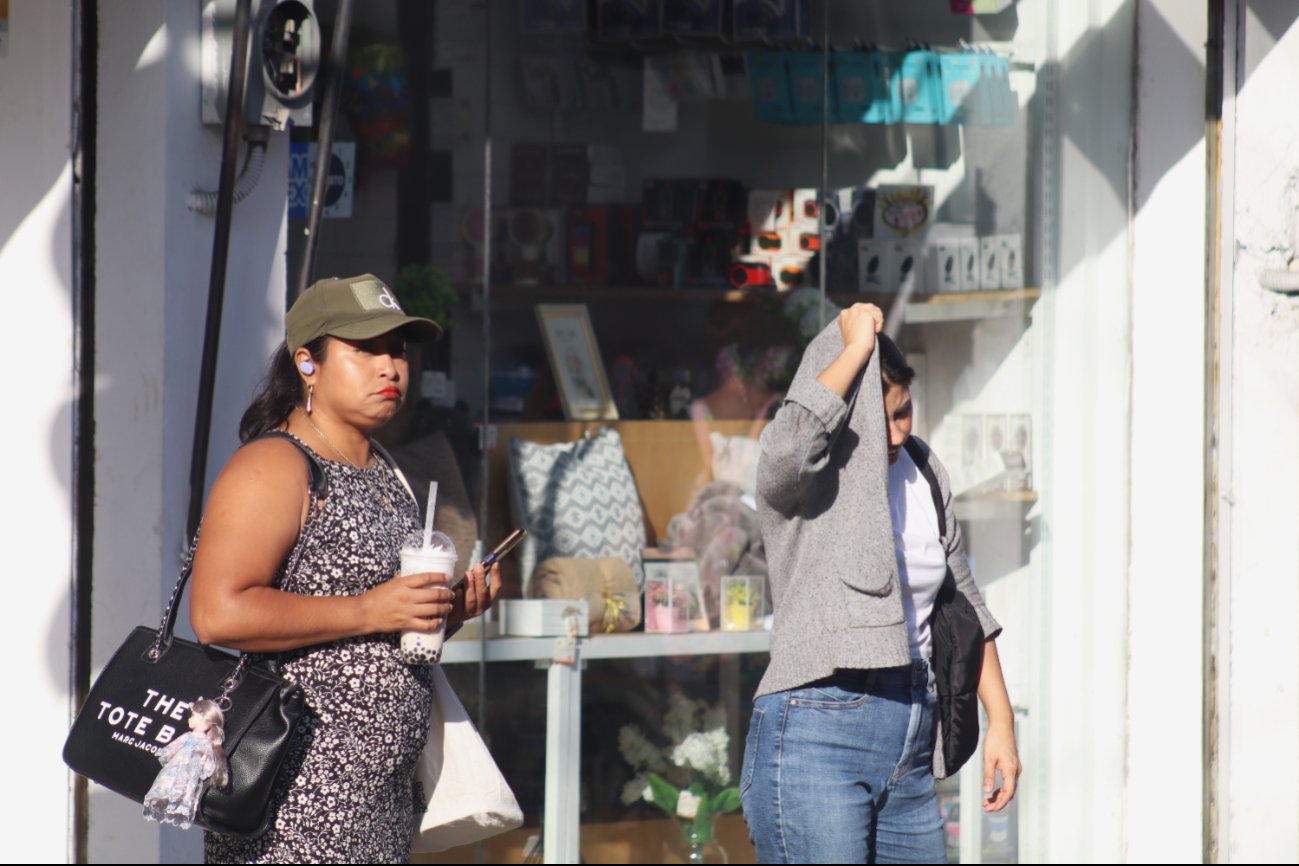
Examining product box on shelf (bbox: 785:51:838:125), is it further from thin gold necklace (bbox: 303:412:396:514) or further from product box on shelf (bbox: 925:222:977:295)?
thin gold necklace (bbox: 303:412:396:514)

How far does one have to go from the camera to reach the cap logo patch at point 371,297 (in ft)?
8.77

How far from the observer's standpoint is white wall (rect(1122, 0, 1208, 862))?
4.71m

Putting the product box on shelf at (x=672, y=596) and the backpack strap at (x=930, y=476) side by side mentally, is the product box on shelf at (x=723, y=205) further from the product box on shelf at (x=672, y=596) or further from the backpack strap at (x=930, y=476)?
the backpack strap at (x=930, y=476)

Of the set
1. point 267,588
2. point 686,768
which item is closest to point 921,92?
point 686,768

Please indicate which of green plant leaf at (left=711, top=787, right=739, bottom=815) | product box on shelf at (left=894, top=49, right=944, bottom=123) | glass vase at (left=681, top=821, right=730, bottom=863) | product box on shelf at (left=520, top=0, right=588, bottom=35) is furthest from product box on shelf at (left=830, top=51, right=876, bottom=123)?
glass vase at (left=681, top=821, right=730, bottom=863)

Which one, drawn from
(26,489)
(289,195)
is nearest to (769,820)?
(26,489)

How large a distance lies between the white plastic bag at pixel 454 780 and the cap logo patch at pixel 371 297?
0.70 m

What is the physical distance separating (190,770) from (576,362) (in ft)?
8.50

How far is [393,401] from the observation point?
8.86 ft

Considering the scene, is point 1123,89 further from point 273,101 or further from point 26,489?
point 26,489

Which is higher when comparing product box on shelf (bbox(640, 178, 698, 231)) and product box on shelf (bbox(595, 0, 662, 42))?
product box on shelf (bbox(595, 0, 662, 42))

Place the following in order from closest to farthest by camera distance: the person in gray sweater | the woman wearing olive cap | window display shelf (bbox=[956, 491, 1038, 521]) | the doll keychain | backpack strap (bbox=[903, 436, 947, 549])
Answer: the doll keychain
the woman wearing olive cap
the person in gray sweater
backpack strap (bbox=[903, 436, 947, 549])
window display shelf (bbox=[956, 491, 1038, 521])

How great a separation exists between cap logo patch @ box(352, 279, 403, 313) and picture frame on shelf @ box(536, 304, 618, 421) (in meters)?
2.01

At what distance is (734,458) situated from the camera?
4.91m
